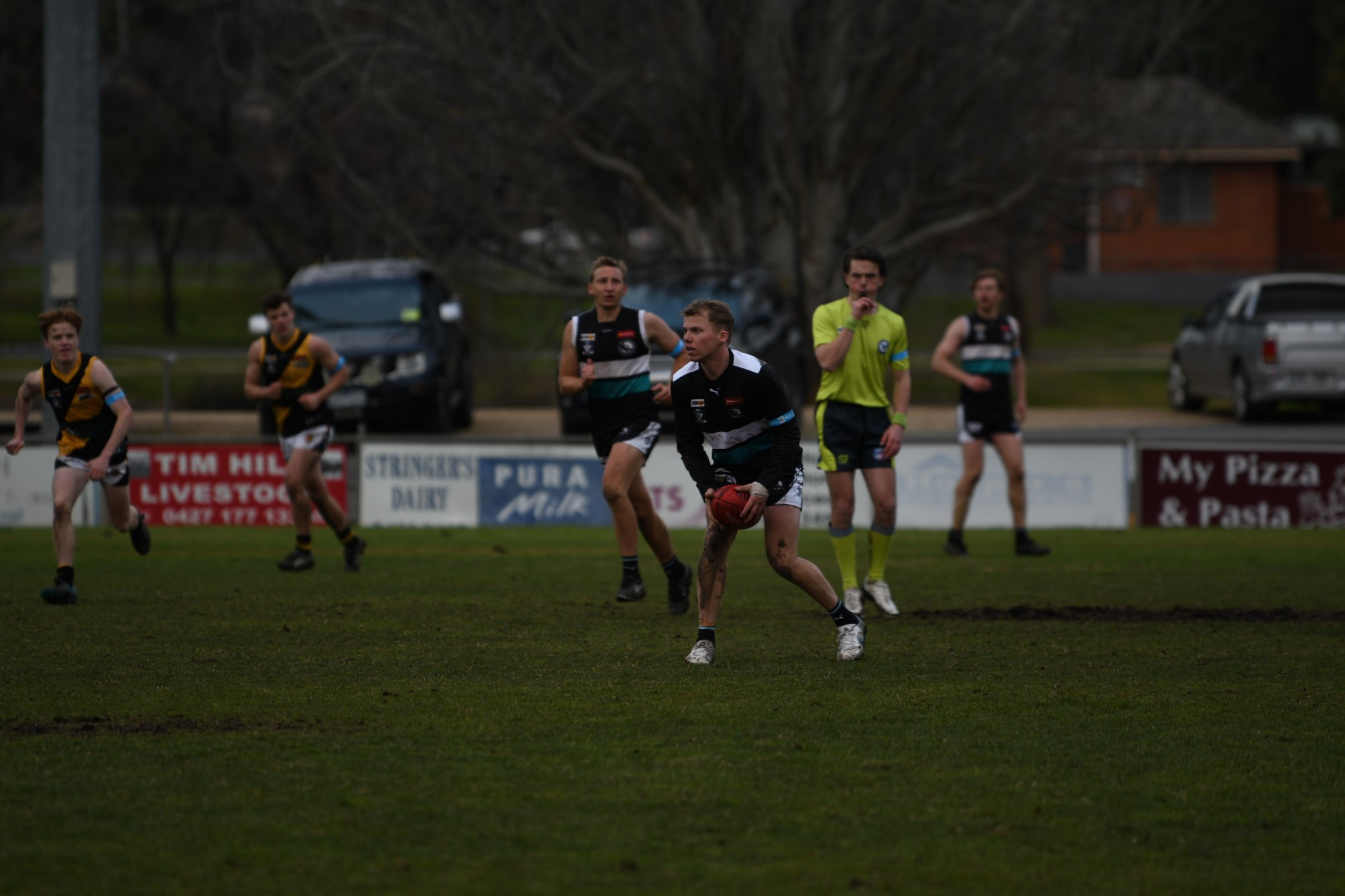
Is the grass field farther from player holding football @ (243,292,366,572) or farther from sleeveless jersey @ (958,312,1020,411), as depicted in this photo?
sleeveless jersey @ (958,312,1020,411)

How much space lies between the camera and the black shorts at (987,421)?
12.8m

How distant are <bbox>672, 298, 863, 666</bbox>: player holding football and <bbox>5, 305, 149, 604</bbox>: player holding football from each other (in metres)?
4.38

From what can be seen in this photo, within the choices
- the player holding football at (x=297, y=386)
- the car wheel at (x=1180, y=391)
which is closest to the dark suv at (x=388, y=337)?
the player holding football at (x=297, y=386)

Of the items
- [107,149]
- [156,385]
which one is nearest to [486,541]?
[156,385]

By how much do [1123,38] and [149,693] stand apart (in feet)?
73.3

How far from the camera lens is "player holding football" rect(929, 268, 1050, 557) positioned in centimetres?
1270

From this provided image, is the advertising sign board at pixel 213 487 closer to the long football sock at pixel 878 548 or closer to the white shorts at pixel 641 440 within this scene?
the white shorts at pixel 641 440

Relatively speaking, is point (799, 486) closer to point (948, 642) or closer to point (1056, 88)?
point (948, 642)

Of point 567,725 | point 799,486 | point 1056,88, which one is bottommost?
point 567,725

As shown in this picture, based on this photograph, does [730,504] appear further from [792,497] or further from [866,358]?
[866,358]

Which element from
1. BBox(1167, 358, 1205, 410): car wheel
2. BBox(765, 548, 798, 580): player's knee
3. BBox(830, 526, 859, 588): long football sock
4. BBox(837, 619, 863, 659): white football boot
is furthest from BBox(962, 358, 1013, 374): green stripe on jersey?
BBox(1167, 358, 1205, 410): car wheel

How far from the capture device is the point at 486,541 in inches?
602

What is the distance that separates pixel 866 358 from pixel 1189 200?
44132 millimetres

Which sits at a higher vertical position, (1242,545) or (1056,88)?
(1056,88)
